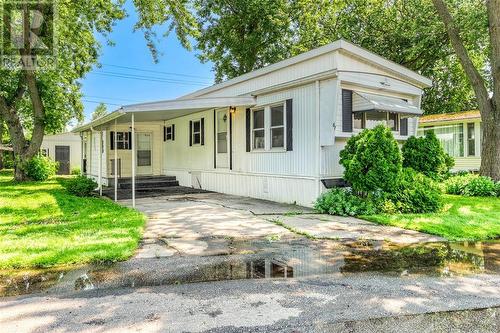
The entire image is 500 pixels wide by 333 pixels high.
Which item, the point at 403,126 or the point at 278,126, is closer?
the point at 278,126

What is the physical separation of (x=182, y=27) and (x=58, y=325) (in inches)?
446

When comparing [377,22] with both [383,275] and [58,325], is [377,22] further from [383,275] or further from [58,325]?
[58,325]

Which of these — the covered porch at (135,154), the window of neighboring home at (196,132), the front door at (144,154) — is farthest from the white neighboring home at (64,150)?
the window of neighboring home at (196,132)

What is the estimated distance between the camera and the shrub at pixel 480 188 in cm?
1102

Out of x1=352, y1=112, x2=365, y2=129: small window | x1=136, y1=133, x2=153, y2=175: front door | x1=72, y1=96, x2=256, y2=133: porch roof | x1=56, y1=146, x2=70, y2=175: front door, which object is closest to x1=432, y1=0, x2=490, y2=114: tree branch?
x1=352, y1=112, x2=365, y2=129: small window

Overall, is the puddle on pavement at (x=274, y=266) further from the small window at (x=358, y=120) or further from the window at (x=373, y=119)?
the window at (x=373, y=119)

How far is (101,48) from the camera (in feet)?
63.6

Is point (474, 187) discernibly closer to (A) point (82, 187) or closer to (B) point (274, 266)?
(B) point (274, 266)

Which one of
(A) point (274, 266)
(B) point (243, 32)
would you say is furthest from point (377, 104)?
(B) point (243, 32)

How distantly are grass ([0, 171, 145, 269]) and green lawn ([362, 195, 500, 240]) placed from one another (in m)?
4.78

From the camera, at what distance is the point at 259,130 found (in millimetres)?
10703

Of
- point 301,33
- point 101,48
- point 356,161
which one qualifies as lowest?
point 356,161

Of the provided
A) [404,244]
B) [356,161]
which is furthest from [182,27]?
[404,244]

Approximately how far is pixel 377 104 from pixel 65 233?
6.87 meters
